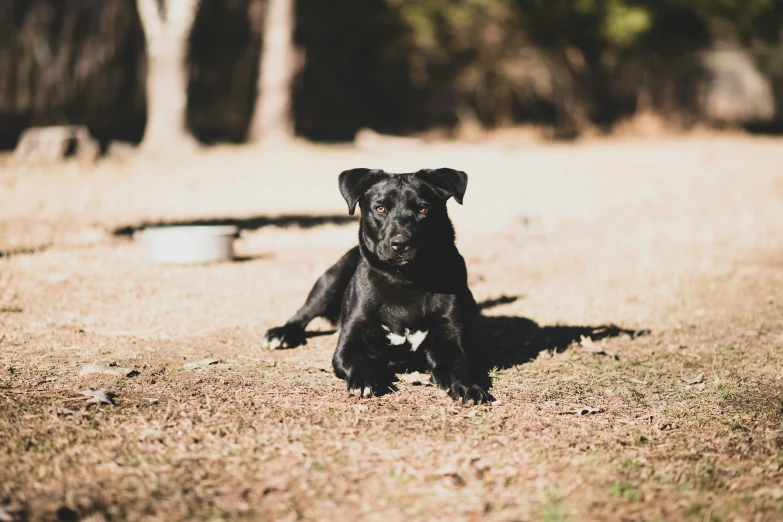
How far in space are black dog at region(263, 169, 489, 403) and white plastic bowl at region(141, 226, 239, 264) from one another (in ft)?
9.09

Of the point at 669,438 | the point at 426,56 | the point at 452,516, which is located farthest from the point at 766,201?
the point at 426,56

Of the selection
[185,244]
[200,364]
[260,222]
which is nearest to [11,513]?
[200,364]

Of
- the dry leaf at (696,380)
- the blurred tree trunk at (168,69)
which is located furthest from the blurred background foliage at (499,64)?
the dry leaf at (696,380)

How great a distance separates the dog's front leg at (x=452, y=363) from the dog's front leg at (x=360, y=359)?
0.94ft

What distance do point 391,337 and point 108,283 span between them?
3.07 meters

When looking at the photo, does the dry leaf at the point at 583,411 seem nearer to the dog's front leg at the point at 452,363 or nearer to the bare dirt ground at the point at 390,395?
the bare dirt ground at the point at 390,395

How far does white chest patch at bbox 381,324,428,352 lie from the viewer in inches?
174

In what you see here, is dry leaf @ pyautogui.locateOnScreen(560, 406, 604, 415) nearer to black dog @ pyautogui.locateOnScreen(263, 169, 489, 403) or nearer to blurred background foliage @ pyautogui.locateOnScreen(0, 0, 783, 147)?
black dog @ pyautogui.locateOnScreen(263, 169, 489, 403)

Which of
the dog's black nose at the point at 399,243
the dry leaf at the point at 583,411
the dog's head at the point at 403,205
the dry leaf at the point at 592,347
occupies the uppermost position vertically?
the dog's head at the point at 403,205

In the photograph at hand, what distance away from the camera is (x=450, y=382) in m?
4.06

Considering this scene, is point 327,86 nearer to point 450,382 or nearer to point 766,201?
point 766,201

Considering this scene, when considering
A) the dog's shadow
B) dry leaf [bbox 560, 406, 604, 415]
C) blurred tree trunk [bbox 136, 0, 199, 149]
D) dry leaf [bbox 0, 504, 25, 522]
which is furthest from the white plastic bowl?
blurred tree trunk [bbox 136, 0, 199, 149]

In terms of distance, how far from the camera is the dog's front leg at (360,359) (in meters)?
3.93

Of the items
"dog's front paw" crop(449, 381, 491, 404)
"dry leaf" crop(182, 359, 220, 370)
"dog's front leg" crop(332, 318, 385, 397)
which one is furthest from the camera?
"dry leaf" crop(182, 359, 220, 370)
